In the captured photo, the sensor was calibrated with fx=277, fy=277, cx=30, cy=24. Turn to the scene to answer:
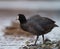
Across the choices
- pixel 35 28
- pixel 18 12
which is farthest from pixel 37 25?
pixel 18 12

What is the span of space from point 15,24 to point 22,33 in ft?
Answer: 1.54

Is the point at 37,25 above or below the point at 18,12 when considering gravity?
below

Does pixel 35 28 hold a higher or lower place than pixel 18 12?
lower

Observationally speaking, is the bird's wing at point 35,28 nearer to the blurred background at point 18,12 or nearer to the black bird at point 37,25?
the black bird at point 37,25

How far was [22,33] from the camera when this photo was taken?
3631mm

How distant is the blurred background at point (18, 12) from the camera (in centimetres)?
332

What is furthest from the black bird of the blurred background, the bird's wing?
the blurred background

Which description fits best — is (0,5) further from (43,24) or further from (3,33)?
(43,24)

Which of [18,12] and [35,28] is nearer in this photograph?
[35,28]

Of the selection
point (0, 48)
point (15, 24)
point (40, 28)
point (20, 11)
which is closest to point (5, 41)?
point (0, 48)

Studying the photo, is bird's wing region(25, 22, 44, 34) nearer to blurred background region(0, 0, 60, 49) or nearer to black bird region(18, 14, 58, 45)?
black bird region(18, 14, 58, 45)

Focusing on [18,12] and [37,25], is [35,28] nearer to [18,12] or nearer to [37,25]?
[37,25]

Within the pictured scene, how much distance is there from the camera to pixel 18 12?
5.45 meters

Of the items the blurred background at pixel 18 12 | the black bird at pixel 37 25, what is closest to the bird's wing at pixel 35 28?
the black bird at pixel 37 25
